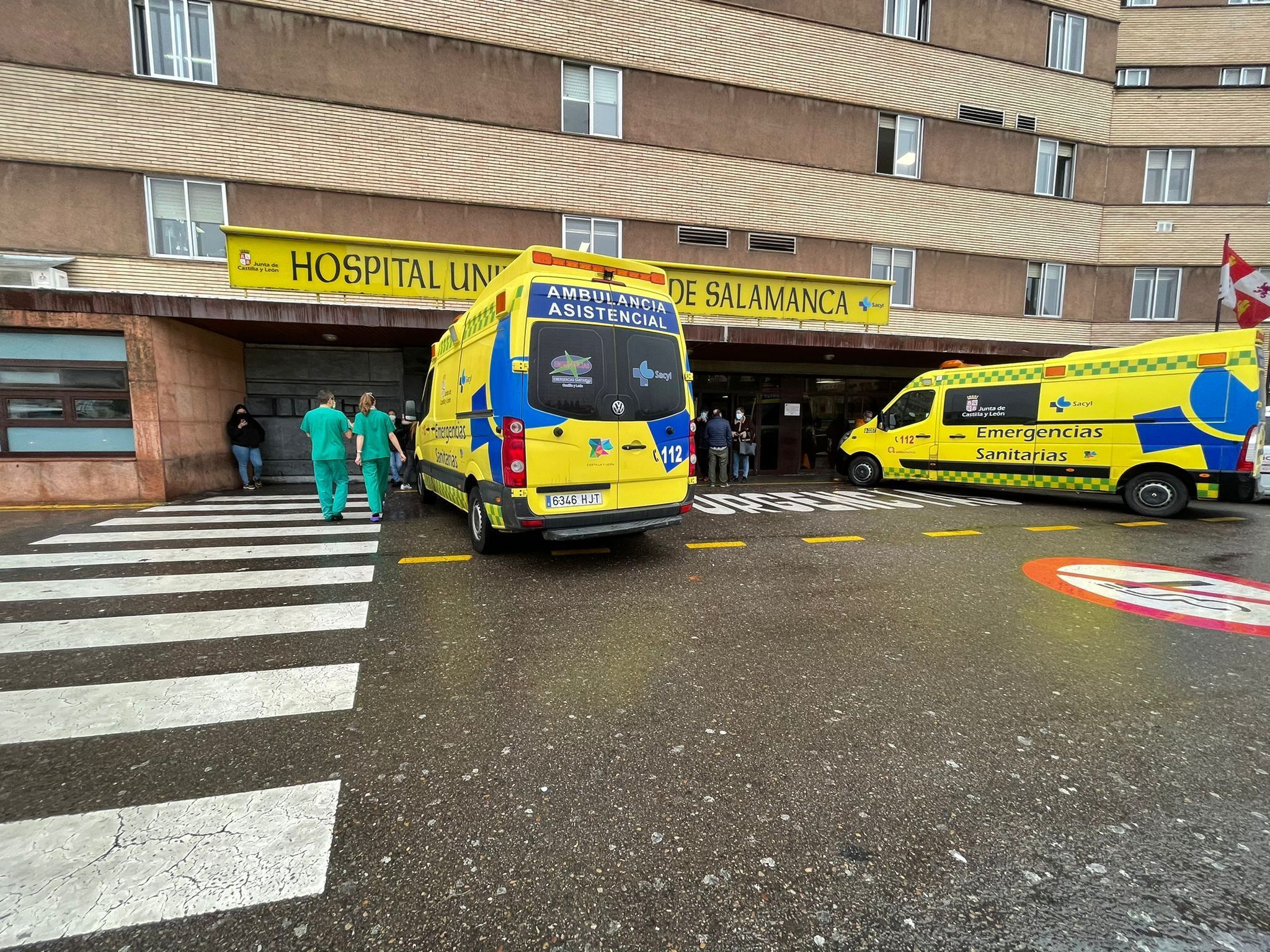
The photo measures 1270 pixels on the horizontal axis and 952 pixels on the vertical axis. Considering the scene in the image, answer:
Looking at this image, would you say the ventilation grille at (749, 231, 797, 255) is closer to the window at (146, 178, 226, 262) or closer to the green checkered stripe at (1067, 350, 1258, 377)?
the green checkered stripe at (1067, 350, 1258, 377)

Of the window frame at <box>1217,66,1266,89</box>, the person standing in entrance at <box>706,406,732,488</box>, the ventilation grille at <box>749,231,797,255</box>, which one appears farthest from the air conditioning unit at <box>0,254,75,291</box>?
the window frame at <box>1217,66,1266,89</box>

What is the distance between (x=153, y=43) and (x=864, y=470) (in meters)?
17.4

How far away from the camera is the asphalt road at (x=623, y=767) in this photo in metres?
1.80

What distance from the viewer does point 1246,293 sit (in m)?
14.0

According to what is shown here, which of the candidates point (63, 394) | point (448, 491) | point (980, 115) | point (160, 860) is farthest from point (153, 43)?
point (980, 115)

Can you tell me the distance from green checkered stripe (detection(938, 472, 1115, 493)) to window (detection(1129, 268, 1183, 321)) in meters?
11.1

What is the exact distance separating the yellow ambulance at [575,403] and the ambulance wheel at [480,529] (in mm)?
23

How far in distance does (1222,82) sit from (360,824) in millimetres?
30783

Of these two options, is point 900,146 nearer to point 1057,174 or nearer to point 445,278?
point 1057,174

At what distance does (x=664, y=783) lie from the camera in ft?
8.05

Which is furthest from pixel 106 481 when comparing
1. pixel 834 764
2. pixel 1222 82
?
pixel 1222 82

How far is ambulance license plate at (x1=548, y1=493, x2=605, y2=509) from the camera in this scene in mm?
5688

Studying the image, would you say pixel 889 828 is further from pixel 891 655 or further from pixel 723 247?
pixel 723 247

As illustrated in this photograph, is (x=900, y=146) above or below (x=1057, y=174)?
above
